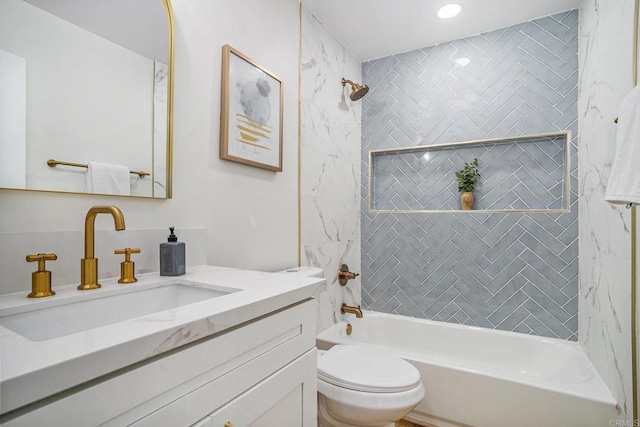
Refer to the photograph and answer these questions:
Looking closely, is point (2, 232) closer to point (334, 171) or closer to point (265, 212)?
point (265, 212)

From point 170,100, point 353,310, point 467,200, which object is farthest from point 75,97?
point 467,200

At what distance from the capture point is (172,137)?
1.21 metres

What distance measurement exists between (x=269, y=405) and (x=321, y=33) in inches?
90.6

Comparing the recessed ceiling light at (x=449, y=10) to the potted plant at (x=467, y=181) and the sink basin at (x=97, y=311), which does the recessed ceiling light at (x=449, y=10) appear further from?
the sink basin at (x=97, y=311)

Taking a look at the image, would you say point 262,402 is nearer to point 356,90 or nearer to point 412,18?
point 356,90

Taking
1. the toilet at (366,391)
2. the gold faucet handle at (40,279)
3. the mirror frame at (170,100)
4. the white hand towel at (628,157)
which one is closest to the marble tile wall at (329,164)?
the toilet at (366,391)

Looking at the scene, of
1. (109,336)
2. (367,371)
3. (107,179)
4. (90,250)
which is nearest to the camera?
(109,336)

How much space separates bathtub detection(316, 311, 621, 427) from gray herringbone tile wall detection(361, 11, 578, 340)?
13cm

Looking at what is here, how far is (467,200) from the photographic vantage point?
2373mm

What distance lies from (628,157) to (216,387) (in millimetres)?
1488

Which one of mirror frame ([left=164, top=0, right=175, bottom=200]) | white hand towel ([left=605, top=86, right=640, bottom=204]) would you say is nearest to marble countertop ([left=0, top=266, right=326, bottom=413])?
mirror frame ([left=164, top=0, right=175, bottom=200])

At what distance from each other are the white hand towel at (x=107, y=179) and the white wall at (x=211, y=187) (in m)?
0.03

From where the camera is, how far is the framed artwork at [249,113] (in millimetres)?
1443

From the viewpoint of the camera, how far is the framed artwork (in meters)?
1.44
